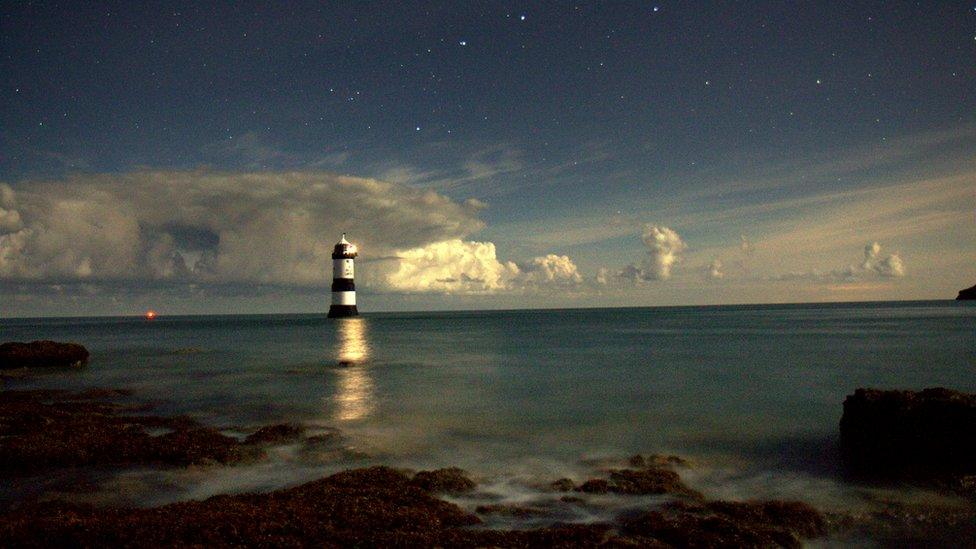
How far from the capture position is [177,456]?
43.3ft

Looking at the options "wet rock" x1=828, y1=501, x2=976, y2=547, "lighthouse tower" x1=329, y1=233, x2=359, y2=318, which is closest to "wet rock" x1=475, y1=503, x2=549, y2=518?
"wet rock" x1=828, y1=501, x2=976, y2=547

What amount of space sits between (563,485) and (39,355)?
37524mm

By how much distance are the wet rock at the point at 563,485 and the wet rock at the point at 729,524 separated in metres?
1.81

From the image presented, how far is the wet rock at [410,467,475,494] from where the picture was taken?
36.4 feet

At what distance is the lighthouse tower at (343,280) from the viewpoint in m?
89.9

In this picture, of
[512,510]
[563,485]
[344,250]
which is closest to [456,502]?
[512,510]

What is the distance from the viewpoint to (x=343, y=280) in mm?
91250

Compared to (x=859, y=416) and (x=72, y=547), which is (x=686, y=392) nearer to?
(x=859, y=416)

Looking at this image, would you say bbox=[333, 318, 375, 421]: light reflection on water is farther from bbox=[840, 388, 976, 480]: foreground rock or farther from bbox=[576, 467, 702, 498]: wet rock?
bbox=[840, 388, 976, 480]: foreground rock

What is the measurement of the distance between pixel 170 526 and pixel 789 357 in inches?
1714

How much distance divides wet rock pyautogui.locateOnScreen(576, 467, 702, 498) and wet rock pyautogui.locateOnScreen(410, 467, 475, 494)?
7.38 ft

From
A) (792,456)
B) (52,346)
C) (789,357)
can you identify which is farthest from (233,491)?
(789,357)

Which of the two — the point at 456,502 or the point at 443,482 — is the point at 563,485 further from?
the point at 443,482

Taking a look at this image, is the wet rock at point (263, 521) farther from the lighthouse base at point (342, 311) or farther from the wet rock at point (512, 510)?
the lighthouse base at point (342, 311)
